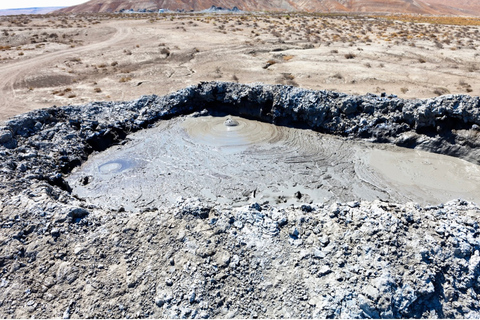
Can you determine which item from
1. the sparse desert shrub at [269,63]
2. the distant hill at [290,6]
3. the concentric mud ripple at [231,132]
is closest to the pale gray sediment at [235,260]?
the concentric mud ripple at [231,132]

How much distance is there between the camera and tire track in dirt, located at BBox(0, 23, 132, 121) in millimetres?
16250

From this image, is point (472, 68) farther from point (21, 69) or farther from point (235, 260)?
point (21, 69)

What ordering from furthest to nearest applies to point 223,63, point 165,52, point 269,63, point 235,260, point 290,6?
point 290,6 → point 165,52 → point 223,63 → point 269,63 → point 235,260

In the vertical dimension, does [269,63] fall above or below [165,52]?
below

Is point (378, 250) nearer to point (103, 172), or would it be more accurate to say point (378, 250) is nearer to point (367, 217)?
point (367, 217)

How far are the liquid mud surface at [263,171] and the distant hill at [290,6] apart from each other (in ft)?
278

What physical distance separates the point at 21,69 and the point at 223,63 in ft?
53.5

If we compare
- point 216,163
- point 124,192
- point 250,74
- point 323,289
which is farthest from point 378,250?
point 250,74

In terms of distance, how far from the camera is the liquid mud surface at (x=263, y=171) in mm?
8969

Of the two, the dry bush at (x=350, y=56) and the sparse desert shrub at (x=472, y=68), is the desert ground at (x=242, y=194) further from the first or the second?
the dry bush at (x=350, y=56)

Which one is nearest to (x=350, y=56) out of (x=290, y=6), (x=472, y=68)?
(x=472, y=68)

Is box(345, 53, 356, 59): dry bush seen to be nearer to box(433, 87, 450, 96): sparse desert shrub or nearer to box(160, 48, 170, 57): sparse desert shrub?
box(433, 87, 450, 96): sparse desert shrub

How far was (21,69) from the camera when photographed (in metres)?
22.5

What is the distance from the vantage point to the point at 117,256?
579 cm
